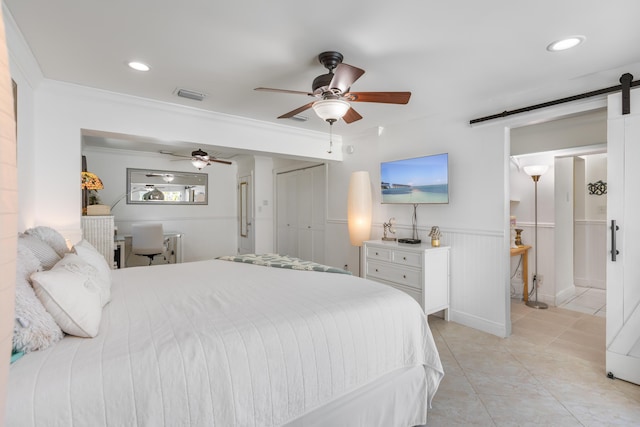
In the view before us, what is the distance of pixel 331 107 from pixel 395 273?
2108mm

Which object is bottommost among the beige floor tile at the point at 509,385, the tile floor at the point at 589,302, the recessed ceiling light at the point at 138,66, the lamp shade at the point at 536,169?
the beige floor tile at the point at 509,385

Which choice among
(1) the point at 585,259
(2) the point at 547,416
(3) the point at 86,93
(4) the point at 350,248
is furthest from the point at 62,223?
(1) the point at 585,259

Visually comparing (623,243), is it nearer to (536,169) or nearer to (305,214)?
Answer: (536,169)

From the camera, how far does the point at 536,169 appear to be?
3963mm

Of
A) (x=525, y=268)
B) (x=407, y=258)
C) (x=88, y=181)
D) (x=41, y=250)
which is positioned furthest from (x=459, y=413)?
(x=88, y=181)

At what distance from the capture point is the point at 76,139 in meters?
2.88

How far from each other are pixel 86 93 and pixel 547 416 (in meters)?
4.29

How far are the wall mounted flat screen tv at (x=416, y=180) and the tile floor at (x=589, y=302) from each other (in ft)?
7.28

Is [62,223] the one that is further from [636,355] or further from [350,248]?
[636,355]

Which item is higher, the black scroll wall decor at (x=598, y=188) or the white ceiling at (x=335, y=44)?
the white ceiling at (x=335, y=44)

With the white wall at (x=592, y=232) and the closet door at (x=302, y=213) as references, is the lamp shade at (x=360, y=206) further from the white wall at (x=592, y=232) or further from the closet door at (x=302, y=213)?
the white wall at (x=592, y=232)

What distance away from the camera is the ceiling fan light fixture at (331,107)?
2148 mm

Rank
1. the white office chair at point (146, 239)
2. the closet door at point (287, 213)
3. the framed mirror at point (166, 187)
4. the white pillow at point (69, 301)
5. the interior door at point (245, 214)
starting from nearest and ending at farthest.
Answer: the white pillow at point (69, 301), the white office chair at point (146, 239), the framed mirror at point (166, 187), the closet door at point (287, 213), the interior door at point (245, 214)

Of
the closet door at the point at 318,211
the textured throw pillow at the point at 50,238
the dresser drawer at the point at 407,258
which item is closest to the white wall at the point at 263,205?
the closet door at the point at 318,211
